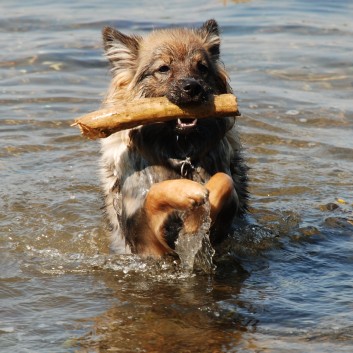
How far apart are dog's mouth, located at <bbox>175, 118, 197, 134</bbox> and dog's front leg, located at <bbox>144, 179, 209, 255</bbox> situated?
0.41 m

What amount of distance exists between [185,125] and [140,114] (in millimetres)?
350

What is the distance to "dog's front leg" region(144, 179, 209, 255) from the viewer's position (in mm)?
6176

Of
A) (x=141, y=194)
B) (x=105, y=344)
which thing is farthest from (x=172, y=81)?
(x=105, y=344)

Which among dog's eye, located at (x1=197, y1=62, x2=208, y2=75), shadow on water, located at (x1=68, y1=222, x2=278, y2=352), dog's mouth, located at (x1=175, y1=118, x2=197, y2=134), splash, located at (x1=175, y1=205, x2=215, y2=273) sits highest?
dog's eye, located at (x1=197, y1=62, x2=208, y2=75)

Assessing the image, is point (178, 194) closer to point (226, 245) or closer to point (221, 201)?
point (221, 201)

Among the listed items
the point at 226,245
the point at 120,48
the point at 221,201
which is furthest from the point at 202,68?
the point at 226,245

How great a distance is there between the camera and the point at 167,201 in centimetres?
638

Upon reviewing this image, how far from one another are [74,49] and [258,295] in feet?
26.4

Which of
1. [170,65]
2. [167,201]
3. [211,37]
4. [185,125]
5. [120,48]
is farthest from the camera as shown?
[211,37]

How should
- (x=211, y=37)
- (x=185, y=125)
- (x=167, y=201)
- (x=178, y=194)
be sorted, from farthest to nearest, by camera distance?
(x=211, y=37) → (x=185, y=125) → (x=167, y=201) → (x=178, y=194)

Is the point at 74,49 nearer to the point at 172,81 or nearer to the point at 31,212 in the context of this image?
the point at 31,212

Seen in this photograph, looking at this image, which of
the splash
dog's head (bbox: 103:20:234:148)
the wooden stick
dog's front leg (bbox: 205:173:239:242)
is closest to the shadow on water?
the splash

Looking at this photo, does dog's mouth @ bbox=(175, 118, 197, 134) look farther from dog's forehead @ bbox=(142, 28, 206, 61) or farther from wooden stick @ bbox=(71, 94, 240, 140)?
dog's forehead @ bbox=(142, 28, 206, 61)

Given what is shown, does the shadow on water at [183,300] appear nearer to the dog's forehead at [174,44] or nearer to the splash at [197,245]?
the splash at [197,245]
